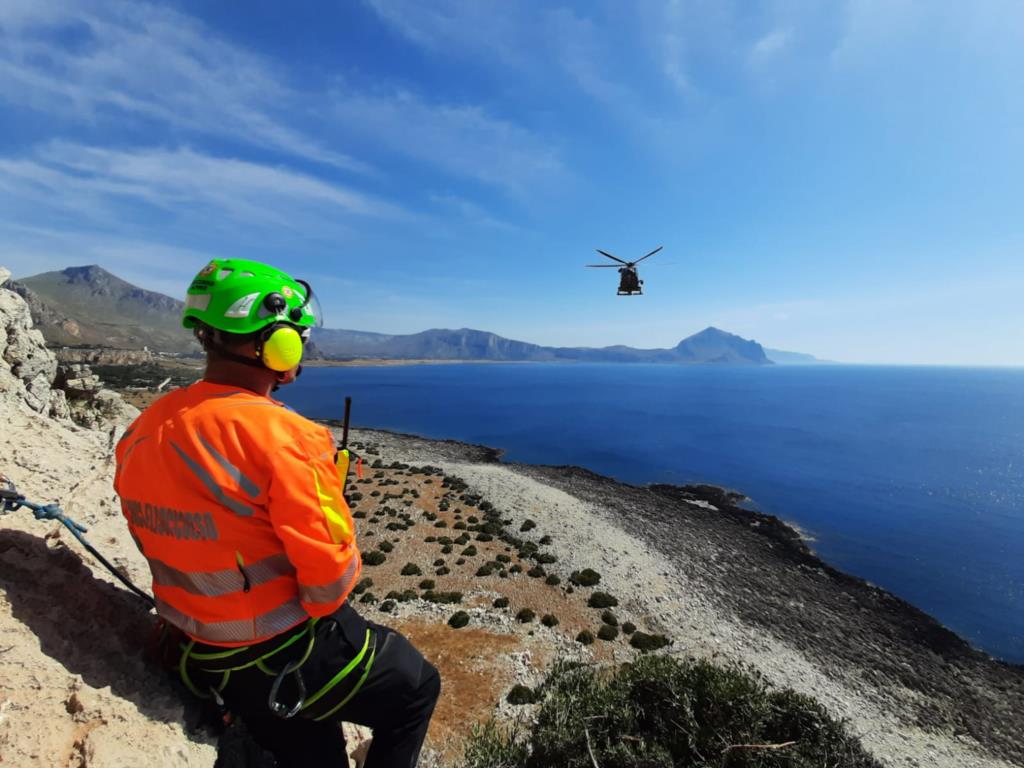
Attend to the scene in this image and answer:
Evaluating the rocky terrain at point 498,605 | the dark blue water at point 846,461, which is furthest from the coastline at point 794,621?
the dark blue water at point 846,461

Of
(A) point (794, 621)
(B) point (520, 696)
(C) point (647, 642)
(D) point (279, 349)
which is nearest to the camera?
(D) point (279, 349)

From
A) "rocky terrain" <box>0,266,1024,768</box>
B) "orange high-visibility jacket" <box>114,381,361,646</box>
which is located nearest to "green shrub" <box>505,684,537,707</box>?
"rocky terrain" <box>0,266,1024,768</box>

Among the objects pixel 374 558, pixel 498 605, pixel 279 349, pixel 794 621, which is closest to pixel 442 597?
pixel 498 605

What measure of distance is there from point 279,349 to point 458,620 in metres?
22.7

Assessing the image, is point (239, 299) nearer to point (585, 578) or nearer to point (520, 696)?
point (520, 696)

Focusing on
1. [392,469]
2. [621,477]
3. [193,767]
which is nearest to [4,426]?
[193,767]

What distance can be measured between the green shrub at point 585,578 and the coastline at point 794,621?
674 mm

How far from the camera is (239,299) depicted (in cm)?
305

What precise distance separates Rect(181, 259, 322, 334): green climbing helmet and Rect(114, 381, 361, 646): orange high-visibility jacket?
50 cm

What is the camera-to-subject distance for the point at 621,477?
6344 centimetres

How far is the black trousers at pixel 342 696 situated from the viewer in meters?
3.00

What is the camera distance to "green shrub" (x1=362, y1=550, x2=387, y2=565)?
29703mm

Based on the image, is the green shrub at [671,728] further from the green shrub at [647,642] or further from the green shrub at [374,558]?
the green shrub at [374,558]

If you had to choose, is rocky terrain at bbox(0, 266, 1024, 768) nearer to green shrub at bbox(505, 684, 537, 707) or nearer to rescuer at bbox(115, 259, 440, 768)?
green shrub at bbox(505, 684, 537, 707)
